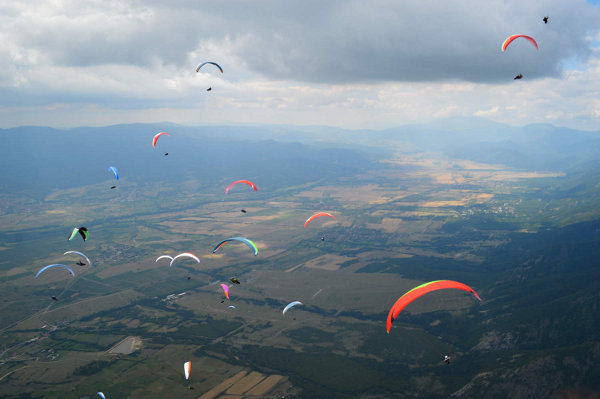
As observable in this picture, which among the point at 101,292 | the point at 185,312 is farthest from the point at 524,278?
the point at 101,292

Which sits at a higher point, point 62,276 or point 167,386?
point 62,276

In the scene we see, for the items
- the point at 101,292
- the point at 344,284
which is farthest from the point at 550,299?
the point at 101,292

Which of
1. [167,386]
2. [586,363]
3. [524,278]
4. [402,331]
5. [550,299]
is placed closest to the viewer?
[586,363]

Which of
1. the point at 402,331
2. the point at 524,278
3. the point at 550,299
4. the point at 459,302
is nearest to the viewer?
the point at 402,331

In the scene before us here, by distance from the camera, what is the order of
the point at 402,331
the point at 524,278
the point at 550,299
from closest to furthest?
1. the point at 402,331
2. the point at 550,299
3. the point at 524,278

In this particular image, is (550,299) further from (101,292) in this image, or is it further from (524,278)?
(101,292)

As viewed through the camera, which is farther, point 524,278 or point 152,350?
point 524,278

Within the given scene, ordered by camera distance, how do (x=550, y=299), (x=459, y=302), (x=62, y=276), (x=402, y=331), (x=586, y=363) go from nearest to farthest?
(x=586, y=363)
(x=402, y=331)
(x=550, y=299)
(x=459, y=302)
(x=62, y=276)

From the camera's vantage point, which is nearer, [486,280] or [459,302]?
[459,302]

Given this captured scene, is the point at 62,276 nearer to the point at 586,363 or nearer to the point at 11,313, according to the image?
the point at 11,313
